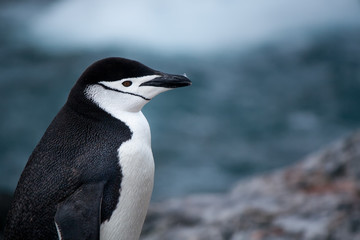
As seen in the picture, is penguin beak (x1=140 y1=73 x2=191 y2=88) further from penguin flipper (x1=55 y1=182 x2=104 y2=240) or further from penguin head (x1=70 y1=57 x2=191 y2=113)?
penguin flipper (x1=55 y1=182 x2=104 y2=240)

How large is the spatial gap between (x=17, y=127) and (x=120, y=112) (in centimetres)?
467

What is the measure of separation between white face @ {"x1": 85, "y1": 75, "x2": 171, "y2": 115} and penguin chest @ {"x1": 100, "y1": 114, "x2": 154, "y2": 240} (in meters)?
0.06

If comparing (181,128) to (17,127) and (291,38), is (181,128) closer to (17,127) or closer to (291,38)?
(17,127)

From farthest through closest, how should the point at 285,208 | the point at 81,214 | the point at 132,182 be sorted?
the point at 285,208 → the point at 132,182 → the point at 81,214

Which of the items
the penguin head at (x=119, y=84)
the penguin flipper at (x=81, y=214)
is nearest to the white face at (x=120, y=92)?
the penguin head at (x=119, y=84)

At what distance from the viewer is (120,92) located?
1604 millimetres

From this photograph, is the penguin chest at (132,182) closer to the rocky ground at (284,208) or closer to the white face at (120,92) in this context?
the white face at (120,92)

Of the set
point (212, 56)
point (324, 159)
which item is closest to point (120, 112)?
point (324, 159)

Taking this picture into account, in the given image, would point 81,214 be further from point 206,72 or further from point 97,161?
point 206,72

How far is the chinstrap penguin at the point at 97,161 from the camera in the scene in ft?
5.01

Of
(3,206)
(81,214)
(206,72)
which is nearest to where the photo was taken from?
(81,214)

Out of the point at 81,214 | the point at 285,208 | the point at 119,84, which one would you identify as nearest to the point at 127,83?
the point at 119,84

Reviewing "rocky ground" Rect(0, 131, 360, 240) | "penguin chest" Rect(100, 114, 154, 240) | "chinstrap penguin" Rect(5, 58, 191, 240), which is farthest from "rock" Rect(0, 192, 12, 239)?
"penguin chest" Rect(100, 114, 154, 240)

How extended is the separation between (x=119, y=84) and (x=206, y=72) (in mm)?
5306
